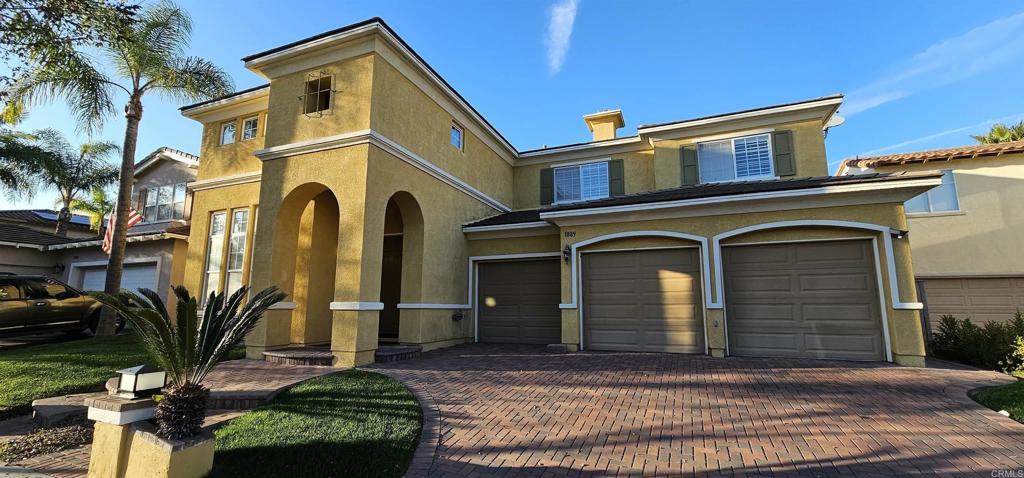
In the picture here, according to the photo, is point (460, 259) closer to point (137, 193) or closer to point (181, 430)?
point (181, 430)

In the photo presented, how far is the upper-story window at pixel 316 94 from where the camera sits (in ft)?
32.8

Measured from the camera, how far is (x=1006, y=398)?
554 centimetres

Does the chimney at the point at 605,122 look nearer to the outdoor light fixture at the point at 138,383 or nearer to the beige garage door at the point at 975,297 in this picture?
the beige garage door at the point at 975,297

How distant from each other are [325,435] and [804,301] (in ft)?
30.2

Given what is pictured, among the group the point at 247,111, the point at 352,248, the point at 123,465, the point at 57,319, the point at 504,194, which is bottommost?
the point at 123,465

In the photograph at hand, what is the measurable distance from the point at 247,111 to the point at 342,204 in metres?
6.66

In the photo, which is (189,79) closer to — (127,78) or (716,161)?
(127,78)

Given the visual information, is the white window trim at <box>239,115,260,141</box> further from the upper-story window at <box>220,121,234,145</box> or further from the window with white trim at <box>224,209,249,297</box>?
the window with white trim at <box>224,209,249,297</box>

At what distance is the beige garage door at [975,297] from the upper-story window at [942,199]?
2.16 metres

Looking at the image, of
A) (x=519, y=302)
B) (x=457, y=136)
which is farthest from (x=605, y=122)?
(x=519, y=302)

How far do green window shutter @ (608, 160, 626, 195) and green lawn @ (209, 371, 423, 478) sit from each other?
35.0ft

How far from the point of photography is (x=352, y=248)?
28.8 ft

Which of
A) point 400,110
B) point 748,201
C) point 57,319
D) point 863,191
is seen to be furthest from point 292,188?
point 863,191

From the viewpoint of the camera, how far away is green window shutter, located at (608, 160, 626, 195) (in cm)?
1473
